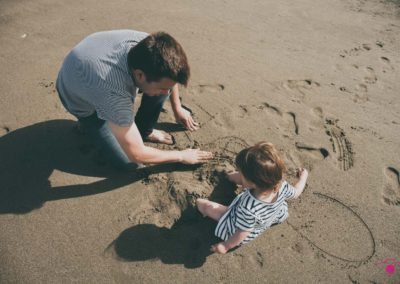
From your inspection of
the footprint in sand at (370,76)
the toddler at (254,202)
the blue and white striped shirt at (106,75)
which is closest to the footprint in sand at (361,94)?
the footprint in sand at (370,76)

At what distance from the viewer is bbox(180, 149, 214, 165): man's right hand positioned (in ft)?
8.39

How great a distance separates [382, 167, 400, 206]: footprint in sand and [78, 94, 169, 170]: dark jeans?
6.89 feet

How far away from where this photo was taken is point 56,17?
4352mm

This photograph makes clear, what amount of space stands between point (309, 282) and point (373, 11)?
490 centimetres

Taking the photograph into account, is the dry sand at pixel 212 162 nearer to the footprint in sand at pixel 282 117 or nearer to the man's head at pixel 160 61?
the footprint in sand at pixel 282 117

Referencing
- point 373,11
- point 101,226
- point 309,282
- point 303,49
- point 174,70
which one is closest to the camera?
point 174,70

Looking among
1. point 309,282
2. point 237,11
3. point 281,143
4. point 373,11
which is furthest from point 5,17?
point 373,11

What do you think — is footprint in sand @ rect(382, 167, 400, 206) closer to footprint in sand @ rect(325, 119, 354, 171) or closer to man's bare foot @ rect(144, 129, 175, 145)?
footprint in sand @ rect(325, 119, 354, 171)

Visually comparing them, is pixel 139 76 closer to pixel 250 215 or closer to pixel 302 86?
pixel 250 215

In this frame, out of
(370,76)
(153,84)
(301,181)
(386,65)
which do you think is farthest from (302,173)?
(386,65)

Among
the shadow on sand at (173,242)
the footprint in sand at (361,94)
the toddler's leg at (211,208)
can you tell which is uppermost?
the footprint in sand at (361,94)

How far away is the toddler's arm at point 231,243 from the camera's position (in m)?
2.11

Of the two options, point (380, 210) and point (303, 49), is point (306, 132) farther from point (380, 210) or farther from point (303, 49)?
point (303, 49)

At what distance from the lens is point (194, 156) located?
8.54 ft
